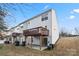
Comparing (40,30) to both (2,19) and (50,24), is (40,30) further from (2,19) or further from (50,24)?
(2,19)

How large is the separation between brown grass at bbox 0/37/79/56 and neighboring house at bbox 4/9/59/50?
0.08 metres

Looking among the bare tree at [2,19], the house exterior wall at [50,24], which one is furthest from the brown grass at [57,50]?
the bare tree at [2,19]

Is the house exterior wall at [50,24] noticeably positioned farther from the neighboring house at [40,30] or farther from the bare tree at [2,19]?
the bare tree at [2,19]

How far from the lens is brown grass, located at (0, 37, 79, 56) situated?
2379 millimetres

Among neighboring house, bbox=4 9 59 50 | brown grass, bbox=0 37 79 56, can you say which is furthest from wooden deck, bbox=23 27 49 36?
brown grass, bbox=0 37 79 56

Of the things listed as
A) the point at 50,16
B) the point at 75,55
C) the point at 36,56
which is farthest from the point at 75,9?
the point at 36,56

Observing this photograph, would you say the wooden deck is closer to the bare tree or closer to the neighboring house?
the neighboring house

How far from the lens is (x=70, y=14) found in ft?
7.78

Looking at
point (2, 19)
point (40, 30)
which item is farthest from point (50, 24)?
point (2, 19)

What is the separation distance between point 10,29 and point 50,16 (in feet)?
1.48

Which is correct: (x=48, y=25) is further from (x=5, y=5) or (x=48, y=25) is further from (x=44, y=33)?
(x=5, y=5)

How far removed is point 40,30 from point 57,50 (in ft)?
0.91

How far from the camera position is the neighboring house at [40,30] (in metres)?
2.38

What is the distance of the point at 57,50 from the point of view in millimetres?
2393
